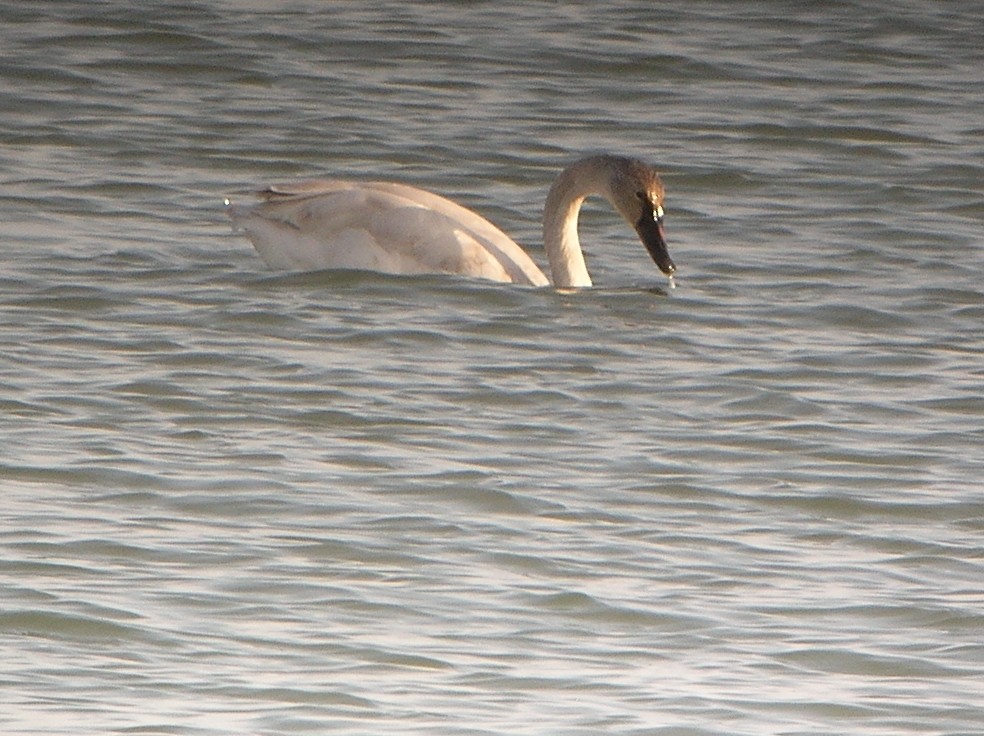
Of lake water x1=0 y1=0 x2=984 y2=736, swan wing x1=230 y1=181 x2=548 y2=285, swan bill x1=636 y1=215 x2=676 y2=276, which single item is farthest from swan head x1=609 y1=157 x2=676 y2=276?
swan wing x1=230 y1=181 x2=548 y2=285

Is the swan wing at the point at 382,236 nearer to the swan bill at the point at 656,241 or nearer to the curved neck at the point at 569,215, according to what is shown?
the curved neck at the point at 569,215

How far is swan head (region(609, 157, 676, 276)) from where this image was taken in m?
10.8

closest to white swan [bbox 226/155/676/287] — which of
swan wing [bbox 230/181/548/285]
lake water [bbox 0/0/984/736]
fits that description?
swan wing [bbox 230/181/548/285]

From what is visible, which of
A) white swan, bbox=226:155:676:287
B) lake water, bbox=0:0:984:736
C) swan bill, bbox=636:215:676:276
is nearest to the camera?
lake water, bbox=0:0:984:736

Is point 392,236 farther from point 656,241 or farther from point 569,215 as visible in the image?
point 656,241

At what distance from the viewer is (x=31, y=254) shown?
10586mm

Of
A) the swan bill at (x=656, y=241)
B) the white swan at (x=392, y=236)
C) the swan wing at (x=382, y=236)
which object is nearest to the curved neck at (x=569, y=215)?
the white swan at (x=392, y=236)

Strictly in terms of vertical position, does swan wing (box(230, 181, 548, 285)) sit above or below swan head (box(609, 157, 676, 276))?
below

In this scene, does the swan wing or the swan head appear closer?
the swan wing

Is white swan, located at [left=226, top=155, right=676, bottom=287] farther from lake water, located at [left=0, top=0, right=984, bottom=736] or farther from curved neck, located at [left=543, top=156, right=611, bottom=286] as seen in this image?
lake water, located at [left=0, top=0, right=984, bottom=736]

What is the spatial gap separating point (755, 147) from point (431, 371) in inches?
214

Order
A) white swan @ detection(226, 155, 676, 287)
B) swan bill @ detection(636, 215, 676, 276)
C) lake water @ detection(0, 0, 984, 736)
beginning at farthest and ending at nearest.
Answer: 1. swan bill @ detection(636, 215, 676, 276)
2. white swan @ detection(226, 155, 676, 287)
3. lake water @ detection(0, 0, 984, 736)

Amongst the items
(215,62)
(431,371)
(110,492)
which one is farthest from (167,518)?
(215,62)

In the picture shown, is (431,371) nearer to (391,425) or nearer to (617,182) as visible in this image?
(391,425)
